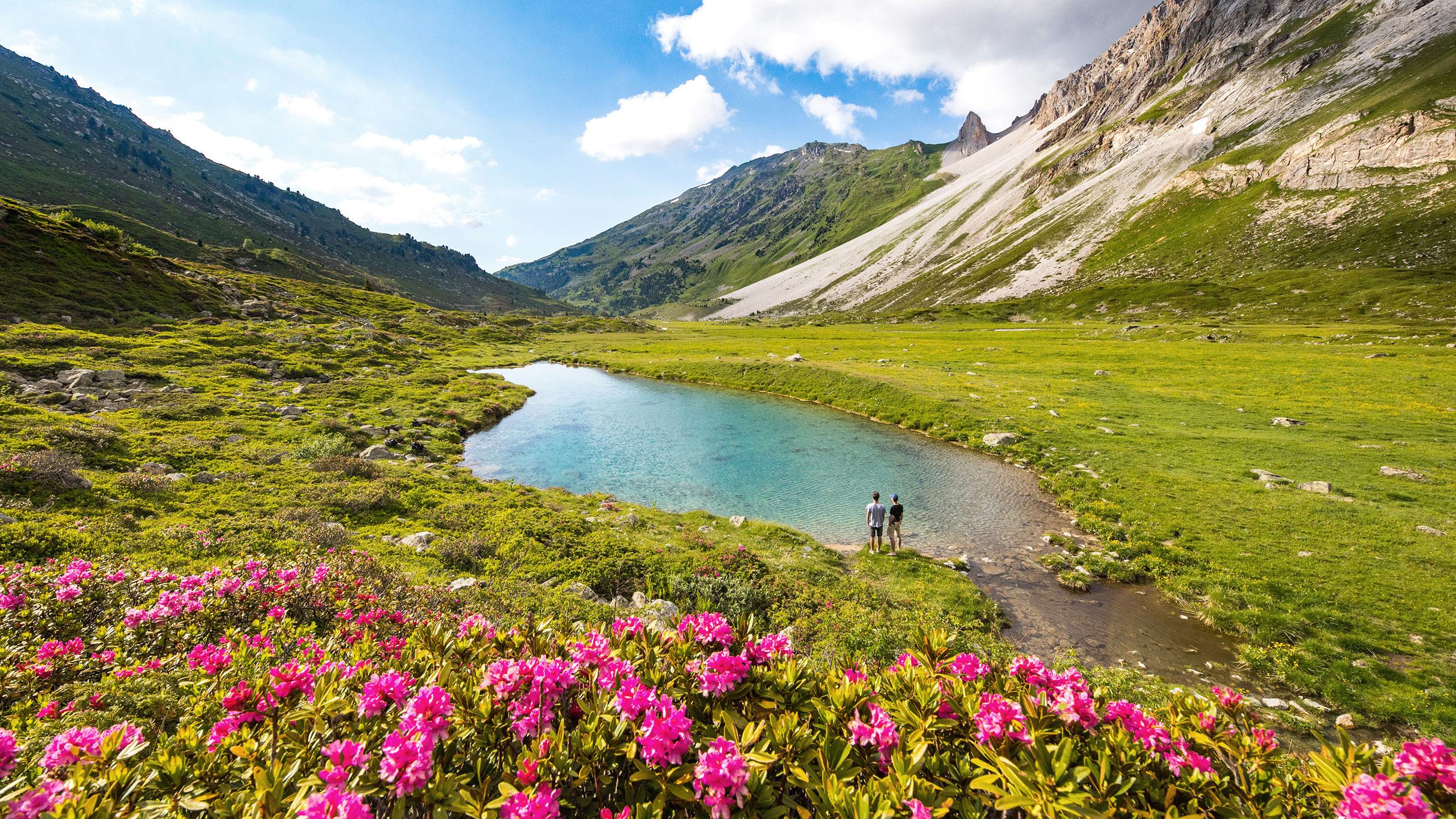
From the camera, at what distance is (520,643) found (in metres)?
5.73

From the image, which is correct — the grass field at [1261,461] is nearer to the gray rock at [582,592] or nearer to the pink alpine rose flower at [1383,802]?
the pink alpine rose flower at [1383,802]

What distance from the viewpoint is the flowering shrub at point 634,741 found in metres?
3.36

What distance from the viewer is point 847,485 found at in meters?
24.4

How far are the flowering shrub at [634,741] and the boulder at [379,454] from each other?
20.1m

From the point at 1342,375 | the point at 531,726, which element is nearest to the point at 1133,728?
the point at 531,726

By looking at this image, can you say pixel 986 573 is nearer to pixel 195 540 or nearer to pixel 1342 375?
pixel 195 540

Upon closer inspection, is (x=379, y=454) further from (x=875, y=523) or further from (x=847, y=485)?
(x=875, y=523)

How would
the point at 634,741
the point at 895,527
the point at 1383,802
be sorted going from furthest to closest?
the point at 895,527, the point at 634,741, the point at 1383,802

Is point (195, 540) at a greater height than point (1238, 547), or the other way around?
point (195, 540)

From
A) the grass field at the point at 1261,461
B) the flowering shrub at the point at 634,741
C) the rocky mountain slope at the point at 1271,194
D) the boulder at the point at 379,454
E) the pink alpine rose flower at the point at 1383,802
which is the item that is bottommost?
the boulder at the point at 379,454

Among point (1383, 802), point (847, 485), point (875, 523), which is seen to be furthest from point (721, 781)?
point (847, 485)

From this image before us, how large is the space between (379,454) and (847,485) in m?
23.7

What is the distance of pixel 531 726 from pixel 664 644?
1.69 m

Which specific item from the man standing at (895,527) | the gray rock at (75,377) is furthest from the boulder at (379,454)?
the man standing at (895,527)
